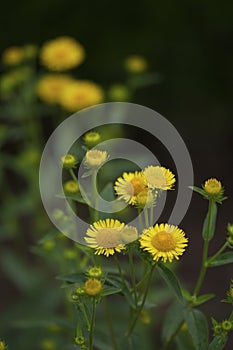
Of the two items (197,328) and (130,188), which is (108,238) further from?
(197,328)

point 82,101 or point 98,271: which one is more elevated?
point 82,101

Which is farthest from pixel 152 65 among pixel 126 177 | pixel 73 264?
pixel 126 177

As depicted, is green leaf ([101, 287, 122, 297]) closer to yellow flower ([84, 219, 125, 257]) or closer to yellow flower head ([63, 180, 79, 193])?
yellow flower ([84, 219, 125, 257])

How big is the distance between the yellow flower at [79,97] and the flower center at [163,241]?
1187 millimetres

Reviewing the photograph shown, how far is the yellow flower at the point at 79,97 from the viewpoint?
2.19m

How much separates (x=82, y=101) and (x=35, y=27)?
1.08 m

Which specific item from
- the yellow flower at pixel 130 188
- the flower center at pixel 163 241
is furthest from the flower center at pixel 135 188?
the flower center at pixel 163 241

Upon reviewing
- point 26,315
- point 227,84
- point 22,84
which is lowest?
point 26,315

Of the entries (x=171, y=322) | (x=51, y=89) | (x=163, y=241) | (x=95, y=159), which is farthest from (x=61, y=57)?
(x=163, y=241)

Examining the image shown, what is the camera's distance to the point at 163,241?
3.44 feet

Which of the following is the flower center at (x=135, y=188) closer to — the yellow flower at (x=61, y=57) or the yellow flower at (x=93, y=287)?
the yellow flower at (x=93, y=287)

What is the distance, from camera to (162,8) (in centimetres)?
306

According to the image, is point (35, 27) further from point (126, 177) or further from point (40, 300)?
point (126, 177)

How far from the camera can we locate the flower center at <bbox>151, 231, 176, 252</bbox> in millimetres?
1050
